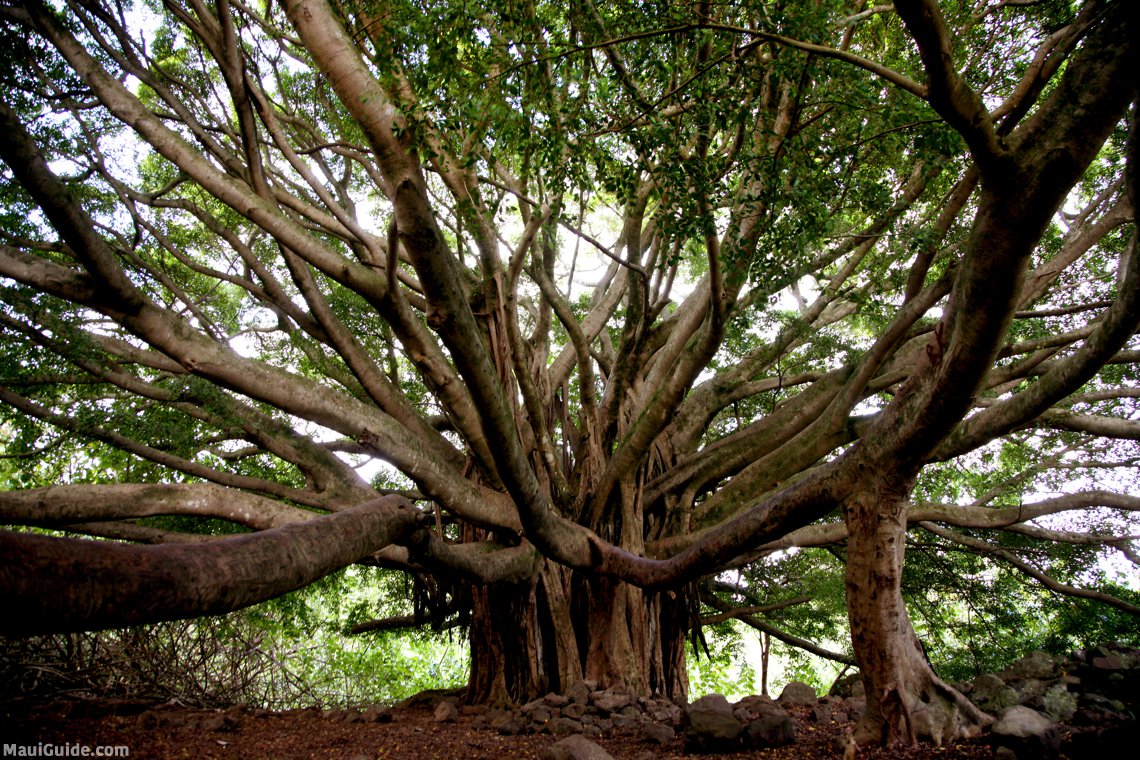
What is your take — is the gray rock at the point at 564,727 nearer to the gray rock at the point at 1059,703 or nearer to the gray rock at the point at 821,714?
the gray rock at the point at 821,714

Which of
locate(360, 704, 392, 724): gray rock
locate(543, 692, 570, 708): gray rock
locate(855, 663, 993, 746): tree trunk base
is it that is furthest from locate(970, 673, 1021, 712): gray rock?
locate(360, 704, 392, 724): gray rock

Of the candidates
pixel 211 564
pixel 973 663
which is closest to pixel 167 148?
pixel 211 564

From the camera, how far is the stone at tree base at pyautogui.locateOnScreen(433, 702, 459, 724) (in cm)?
519

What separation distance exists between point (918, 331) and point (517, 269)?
431 centimetres

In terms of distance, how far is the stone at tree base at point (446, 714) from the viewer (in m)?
5.19

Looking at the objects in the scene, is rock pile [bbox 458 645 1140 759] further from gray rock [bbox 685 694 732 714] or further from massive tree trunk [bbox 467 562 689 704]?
massive tree trunk [bbox 467 562 689 704]

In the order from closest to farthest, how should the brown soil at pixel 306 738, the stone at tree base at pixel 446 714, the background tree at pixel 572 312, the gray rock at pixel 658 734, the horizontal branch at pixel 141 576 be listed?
the horizontal branch at pixel 141 576 → the background tree at pixel 572 312 → the brown soil at pixel 306 738 → the gray rock at pixel 658 734 → the stone at tree base at pixel 446 714

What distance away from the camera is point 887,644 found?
11.3ft

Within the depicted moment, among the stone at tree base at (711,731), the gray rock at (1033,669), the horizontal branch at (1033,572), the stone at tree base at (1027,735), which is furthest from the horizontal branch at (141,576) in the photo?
the horizontal branch at (1033,572)

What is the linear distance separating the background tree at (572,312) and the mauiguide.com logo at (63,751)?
130cm

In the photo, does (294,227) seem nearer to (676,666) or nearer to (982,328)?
(982,328)

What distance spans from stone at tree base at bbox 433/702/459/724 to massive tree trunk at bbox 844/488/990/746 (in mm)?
3224

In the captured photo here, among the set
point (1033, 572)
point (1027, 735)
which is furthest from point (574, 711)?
point (1033, 572)

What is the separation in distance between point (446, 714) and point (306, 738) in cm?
128
